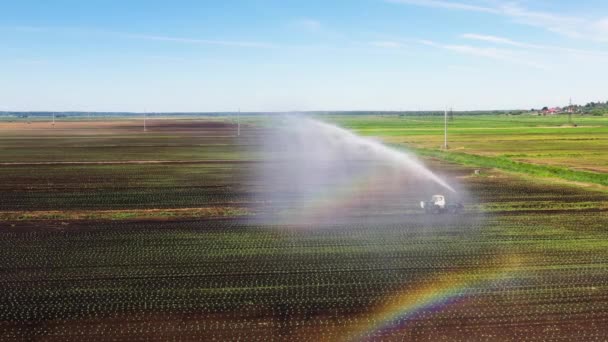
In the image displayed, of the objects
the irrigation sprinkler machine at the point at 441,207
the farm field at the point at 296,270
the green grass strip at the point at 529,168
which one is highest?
the green grass strip at the point at 529,168

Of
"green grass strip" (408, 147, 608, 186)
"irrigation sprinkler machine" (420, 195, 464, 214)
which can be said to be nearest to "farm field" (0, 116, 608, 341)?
"irrigation sprinkler machine" (420, 195, 464, 214)

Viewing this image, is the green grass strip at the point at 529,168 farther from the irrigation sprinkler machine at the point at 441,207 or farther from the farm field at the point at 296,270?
the irrigation sprinkler machine at the point at 441,207

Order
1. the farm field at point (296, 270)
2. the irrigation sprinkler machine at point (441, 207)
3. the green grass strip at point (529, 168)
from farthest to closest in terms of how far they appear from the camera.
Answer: the green grass strip at point (529, 168), the irrigation sprinkler machine at point (441, 207), the farm field at point (296, 270)

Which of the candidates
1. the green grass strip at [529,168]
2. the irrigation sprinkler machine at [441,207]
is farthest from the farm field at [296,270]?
the green grass strip at [529,168]

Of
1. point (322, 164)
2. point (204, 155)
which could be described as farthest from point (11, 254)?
point (204, 155)

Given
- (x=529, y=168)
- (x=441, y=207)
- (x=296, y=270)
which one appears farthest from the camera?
(x=529, y=168)

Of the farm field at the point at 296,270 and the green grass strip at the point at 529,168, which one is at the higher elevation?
the green grass strip at the point at 529,168

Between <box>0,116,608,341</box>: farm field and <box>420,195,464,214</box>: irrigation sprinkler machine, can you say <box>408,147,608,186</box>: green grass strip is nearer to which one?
<box>0,116,608,341</box>: farm field

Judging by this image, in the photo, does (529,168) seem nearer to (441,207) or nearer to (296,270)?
(441,207)

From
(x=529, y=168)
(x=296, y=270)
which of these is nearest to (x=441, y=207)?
(x=296, y=270)

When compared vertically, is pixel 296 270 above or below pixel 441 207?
below
